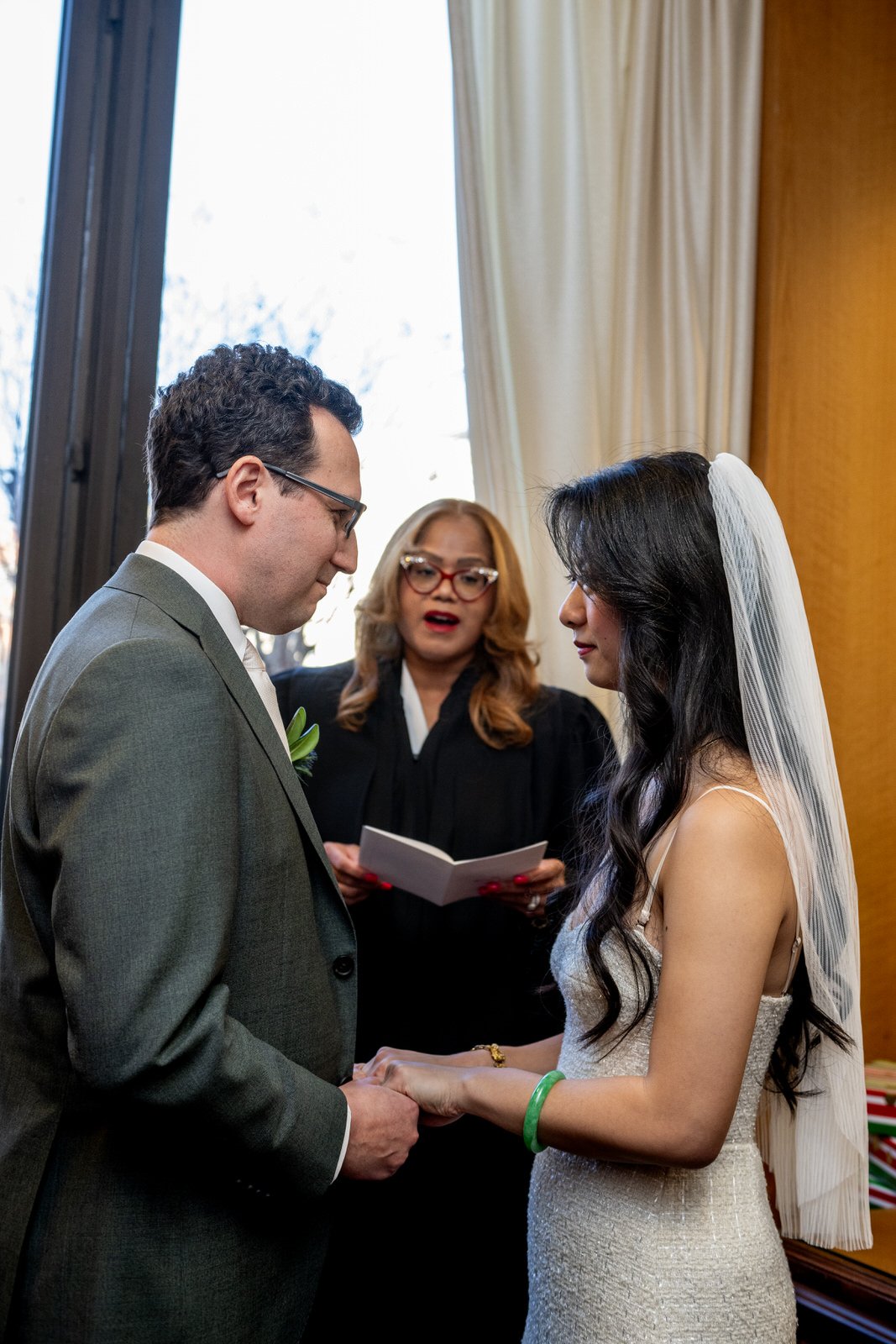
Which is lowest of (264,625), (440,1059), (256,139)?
(440,1059)

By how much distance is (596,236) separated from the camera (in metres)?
3.07

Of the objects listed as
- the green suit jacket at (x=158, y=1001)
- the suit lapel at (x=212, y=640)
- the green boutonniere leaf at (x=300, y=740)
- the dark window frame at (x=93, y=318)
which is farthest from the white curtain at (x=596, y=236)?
the green suit jacket at (x=158, y=1001)

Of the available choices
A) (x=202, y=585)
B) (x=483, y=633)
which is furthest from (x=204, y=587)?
(x=483, y=633)

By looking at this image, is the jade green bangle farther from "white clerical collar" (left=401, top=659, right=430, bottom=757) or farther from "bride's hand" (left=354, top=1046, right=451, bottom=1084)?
"white clerical collar" (left=401, top=659, right=430, bottom=757)

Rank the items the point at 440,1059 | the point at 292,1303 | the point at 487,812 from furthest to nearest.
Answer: the point at 487,812 < the point at 440,1059 < the point at 292,1303

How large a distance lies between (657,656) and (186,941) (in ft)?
2.29

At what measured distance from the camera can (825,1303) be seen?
92.9 inches

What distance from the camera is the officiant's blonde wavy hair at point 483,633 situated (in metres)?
2.63

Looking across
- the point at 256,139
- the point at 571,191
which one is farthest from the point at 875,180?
the point at 256,139

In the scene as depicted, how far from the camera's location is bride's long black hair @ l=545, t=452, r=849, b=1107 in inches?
58.6

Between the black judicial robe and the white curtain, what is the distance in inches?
19.5

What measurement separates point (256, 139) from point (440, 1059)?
7.38ft

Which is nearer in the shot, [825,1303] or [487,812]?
[825,1303]

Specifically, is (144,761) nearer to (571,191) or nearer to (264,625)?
(264,625)
